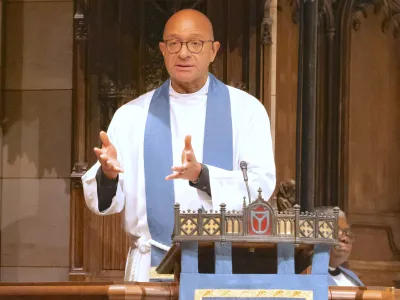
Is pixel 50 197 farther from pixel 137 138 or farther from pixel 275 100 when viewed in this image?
pixel 137 138

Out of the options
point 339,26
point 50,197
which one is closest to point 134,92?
point 50,197

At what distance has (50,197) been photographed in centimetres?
667

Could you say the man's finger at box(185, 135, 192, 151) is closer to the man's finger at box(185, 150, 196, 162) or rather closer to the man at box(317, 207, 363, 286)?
the man's finger at box(185, 150, 196, 162)

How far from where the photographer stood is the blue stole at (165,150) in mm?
4184

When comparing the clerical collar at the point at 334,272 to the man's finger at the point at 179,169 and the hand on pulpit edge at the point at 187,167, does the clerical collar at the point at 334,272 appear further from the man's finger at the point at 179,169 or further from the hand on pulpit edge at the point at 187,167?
the man's finger at the point at 179,169

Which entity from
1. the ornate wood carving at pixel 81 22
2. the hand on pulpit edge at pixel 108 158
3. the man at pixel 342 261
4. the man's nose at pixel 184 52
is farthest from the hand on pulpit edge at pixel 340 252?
the ornate wood carving at pixel 81 22

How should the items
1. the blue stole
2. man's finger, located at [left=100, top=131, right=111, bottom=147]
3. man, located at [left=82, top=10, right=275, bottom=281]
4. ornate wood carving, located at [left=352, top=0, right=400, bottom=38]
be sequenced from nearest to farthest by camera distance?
man's finger, located at [left=100, top=131, right=111, bottom=147] → man, located at [left=82, top=10, right=275, bottom=281] → the blue stole → ornate wood carving, located at [left=352, top=0, right=400, bottom=38]

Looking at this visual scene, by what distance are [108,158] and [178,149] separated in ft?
1.63

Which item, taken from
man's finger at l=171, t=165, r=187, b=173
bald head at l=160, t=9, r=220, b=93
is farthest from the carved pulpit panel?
man's finger at l=171, t=165, r=187, b=173

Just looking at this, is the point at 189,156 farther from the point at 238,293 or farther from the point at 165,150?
the point at 238,293

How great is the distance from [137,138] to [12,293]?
110 cm

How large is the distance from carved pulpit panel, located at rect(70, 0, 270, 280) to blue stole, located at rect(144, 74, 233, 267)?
1938 mm

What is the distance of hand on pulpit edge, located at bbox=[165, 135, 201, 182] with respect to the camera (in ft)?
12.5

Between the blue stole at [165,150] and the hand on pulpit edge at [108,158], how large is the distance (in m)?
0.29
